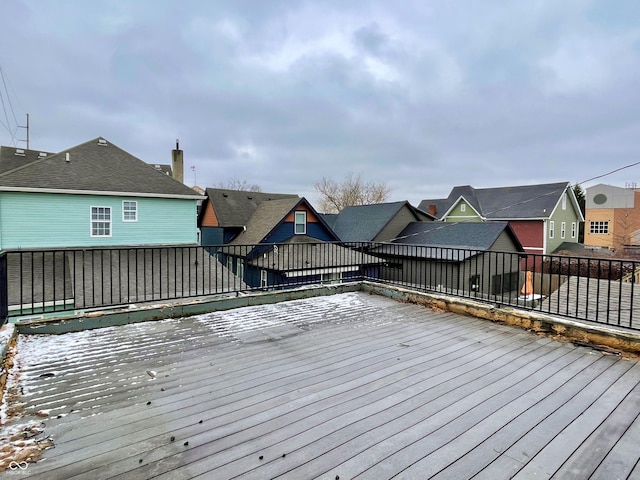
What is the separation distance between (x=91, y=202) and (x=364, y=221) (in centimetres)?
1561

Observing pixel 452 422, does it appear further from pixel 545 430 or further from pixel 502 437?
pixel 545 430

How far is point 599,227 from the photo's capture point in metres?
32.3

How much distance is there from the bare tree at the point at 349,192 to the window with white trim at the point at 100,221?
A: 27338mm

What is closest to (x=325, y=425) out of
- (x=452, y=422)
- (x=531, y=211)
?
(x=452, y=422)

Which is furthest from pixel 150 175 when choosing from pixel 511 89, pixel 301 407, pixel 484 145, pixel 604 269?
pixel 604 269

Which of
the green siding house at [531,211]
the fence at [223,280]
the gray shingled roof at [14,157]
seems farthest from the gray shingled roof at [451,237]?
the gray shingled roof at [14,157]

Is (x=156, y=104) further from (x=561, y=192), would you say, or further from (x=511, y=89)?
(x=561, y=192)

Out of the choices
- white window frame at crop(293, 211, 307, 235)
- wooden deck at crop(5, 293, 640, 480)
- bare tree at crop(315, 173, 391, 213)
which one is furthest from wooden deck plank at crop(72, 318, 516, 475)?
bare tree at crop(315, 173, 391, 213)

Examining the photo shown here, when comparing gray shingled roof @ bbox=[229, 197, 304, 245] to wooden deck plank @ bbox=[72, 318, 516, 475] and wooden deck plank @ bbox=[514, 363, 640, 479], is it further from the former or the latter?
wooden deck plank @ bbox=[514, 363, 640, 479]

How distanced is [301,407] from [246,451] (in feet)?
1.81

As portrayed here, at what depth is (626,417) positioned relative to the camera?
7.09ft

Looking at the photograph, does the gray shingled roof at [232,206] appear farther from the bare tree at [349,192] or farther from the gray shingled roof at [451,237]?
the bare tree at [349,192]

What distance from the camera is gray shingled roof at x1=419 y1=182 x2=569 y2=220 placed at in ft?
79.4

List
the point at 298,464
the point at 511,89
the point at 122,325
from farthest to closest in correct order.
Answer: the point at 511,89 < the point at 122,325 < the point at 298,464
